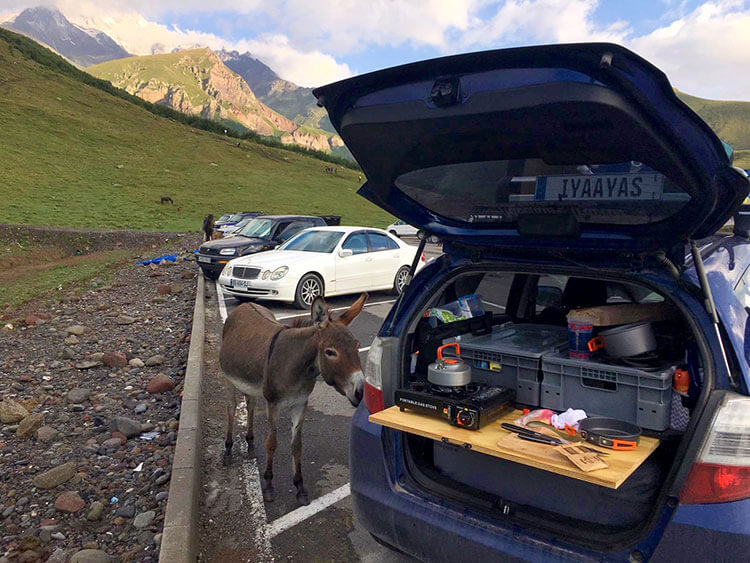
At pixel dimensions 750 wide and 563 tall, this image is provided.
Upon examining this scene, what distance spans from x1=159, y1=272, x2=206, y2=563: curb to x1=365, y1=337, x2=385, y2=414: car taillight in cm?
134

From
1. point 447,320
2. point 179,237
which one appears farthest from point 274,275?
point 179,237

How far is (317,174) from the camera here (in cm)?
7400

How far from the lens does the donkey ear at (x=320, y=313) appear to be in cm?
366

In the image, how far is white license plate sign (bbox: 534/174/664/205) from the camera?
2381 mm

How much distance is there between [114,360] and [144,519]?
12.9ft

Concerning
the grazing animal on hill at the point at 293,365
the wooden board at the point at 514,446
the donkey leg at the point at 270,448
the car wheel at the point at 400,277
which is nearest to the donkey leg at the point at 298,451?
the grazing animal on hill at the point at 293,365

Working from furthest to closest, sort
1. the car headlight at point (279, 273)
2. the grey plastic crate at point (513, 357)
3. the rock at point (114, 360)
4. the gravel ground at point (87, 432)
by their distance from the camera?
the car headlight at point (279, 273) < the rock at point (114, 360) < the gravel ground at point (87, 432) < the grey plastic crate at point (513, 357)

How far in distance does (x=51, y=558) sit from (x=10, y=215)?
34.2 m

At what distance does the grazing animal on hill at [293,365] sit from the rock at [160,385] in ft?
5.83

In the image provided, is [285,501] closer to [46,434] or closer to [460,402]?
[460,402]

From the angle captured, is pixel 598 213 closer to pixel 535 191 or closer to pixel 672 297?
pixel 535 191

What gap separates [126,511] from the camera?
3775 millimetres

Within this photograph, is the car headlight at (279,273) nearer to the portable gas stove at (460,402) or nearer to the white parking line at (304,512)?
the white parking line at (304,512)

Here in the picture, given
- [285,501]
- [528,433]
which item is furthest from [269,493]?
[528,433]
